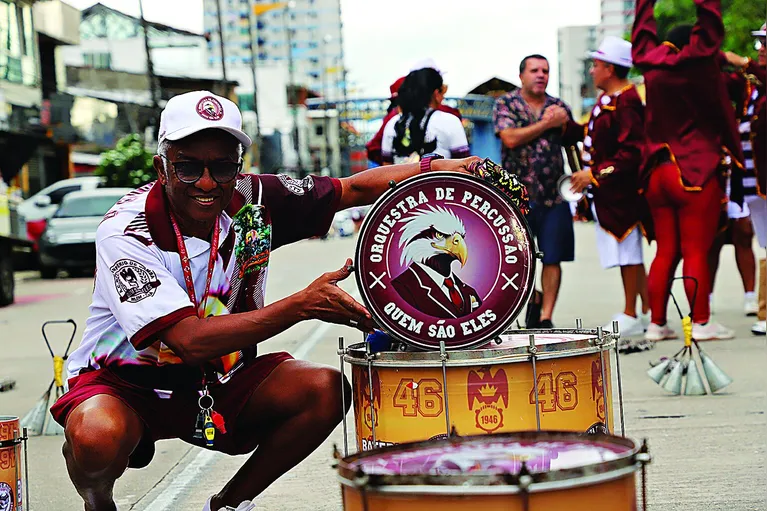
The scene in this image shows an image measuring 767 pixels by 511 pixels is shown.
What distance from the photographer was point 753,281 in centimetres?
1041

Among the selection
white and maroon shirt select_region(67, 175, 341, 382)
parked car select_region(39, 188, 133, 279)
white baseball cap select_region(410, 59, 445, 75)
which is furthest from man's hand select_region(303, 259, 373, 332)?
parked car select_region(39, 188, 133, 279)

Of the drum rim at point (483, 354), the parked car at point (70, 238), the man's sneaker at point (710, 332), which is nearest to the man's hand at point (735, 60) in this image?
the man's sneaker at point (710, 332)

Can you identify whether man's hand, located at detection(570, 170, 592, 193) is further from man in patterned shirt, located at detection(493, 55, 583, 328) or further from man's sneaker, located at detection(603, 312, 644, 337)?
man's sneaker, located at detection(603, 312, 644, 337)

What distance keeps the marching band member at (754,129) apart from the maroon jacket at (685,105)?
0.47 meters

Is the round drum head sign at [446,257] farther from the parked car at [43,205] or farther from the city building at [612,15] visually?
the city building at [612,15]

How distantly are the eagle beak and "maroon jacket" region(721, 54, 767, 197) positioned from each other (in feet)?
18.3

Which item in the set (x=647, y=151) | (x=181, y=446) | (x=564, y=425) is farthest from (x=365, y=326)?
(x=647, y=151)

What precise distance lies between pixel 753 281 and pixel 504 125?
2744mm

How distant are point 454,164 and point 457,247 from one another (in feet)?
2.12

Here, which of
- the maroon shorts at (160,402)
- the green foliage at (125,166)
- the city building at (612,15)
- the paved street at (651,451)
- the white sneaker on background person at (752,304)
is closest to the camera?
the maroon shorts at (160,402)

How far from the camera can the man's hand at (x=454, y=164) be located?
159 inches

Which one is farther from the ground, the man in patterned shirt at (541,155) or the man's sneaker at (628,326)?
the man in patterned shirt at (541,155)

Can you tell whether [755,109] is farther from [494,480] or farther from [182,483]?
[494,480]

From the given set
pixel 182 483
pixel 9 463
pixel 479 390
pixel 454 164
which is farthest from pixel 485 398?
pixel 182 483
